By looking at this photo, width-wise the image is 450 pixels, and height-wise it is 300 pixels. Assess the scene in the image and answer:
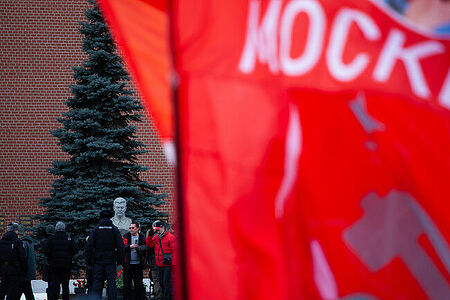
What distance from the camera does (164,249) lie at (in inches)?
526

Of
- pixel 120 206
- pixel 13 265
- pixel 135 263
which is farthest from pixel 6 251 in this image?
pixel 120 206

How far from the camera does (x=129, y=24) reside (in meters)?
2.85

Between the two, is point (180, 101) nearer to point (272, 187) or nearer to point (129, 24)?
point (272, 187)

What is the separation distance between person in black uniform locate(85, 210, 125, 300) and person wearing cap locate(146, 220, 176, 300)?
944mm

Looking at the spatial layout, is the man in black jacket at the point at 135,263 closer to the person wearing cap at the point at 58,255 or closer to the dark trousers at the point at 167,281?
the dark trousers at the point at 167,281

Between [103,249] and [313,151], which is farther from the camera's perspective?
[103,249]

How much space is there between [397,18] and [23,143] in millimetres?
19325

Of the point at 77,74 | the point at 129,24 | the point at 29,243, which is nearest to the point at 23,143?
the point at 77,74

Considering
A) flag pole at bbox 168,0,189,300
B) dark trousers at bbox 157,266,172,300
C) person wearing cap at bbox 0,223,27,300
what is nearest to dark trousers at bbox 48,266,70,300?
person wearing cap at bbox 0,223,27,300

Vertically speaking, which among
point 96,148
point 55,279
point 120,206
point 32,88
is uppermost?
point 32,88

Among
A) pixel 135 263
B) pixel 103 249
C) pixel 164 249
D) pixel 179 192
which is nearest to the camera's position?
pixel 179 192

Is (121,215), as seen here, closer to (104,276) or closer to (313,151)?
(104,276)

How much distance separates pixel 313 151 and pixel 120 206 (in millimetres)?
14582

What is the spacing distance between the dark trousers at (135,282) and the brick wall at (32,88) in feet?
21.7
